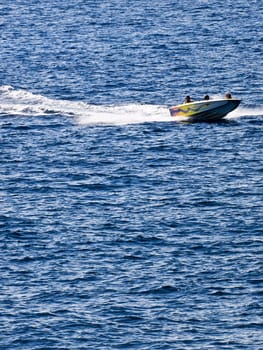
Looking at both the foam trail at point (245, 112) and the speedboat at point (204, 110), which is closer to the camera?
the speedboat at point (204, 110)

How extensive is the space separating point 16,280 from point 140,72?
223ft

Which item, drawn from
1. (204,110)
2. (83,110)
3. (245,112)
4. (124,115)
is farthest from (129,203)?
(83,110)

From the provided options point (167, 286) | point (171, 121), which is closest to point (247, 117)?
point (171, 121)

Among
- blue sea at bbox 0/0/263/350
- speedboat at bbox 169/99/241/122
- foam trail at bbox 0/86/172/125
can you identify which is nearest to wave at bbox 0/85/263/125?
foam trail at bbox 0/86/172/125

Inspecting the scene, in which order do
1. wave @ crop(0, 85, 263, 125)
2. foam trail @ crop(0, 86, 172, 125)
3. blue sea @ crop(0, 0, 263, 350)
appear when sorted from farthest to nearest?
foam trail @ crop(0, 86, 172, 125), wave @ crop(0, 85, 263, 125), blue sea @ crop(0, 0, 263, 350)

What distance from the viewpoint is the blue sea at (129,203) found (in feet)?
303

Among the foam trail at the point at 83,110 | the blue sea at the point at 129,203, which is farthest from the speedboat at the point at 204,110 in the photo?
the foam trail at the point at 83,110

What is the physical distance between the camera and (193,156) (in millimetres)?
128250

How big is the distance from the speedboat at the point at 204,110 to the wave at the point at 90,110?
1817mm

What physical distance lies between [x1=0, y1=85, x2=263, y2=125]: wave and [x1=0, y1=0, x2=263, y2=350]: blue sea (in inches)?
8.0

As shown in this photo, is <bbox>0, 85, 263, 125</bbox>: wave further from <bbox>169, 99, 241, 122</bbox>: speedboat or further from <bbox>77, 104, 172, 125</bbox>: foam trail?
<bbox>169, 99, 241, 122</bbox>: speedboat

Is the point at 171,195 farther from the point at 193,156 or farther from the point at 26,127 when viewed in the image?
the point at 26,127

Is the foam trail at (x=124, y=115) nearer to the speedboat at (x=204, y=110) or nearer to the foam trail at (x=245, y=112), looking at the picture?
the speedboat at (x=204, y=110)

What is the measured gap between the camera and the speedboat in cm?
13650
